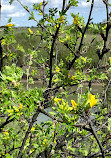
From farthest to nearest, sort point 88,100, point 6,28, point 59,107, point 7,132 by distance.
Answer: point 7,132 → point 6,28 → point 59,107 → point 88,100

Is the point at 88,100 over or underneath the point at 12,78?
underneath

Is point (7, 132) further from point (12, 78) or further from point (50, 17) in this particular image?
point (12, 78)

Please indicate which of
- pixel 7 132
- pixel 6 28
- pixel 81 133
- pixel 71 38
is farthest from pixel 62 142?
pixel 6 28

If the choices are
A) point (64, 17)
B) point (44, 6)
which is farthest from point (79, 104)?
point (44, 6)

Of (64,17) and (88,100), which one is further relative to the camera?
(64,17)

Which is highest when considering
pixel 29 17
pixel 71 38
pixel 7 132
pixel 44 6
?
pixel 44 6

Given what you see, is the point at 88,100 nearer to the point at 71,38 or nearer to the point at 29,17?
the point at 29,17

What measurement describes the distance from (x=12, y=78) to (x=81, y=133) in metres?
1.57

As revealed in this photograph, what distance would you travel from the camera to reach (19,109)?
1.23 metres

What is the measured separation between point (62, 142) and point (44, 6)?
57.9 inches

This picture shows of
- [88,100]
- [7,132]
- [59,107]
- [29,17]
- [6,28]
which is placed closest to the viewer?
[88,100]

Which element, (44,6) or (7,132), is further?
(7,132)

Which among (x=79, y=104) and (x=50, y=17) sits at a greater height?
(x=50, y=17)

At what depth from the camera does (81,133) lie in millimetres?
2502
